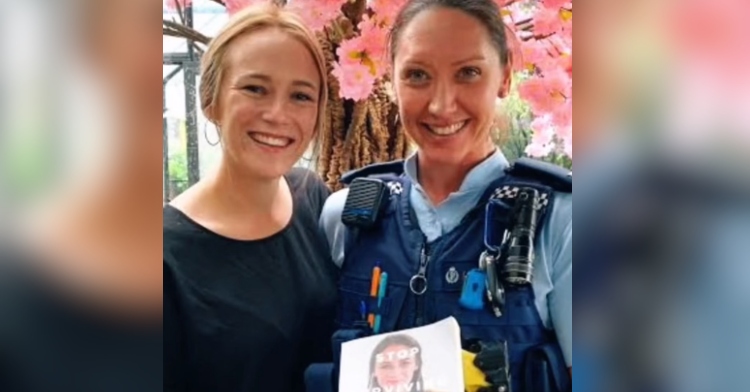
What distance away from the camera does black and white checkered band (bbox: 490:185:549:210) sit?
3.85 feet

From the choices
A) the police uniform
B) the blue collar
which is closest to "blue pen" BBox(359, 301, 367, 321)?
the police uniform

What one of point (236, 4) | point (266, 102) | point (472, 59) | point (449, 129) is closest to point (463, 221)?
point (449, 129)

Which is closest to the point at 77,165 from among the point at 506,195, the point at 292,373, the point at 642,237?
the point at 292,373

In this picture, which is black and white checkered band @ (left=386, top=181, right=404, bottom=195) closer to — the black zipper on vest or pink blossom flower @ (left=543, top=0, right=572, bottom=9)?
the black zipper on vest

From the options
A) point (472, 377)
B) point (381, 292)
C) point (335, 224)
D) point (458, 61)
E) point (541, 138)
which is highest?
point (458, 61)

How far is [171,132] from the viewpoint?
118 cm

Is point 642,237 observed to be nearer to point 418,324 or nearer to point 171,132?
point 418,324

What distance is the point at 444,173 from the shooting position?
4.02 ft

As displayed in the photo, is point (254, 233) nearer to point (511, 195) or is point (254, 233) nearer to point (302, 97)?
point (302, 97)

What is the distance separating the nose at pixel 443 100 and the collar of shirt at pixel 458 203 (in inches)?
3.9

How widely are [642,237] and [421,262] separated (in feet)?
1.04

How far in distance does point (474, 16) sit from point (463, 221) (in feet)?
1.00

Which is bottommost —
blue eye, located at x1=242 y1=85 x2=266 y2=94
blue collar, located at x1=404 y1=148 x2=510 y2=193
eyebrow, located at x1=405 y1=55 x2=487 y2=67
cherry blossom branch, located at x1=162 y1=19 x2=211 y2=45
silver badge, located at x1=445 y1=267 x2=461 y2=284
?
silver badge, located at x1=445 y1=267 x2=461 y2=284

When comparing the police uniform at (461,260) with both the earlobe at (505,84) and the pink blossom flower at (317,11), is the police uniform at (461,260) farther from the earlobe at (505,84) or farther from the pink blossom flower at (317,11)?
the pink blossom flower at (317,11)
